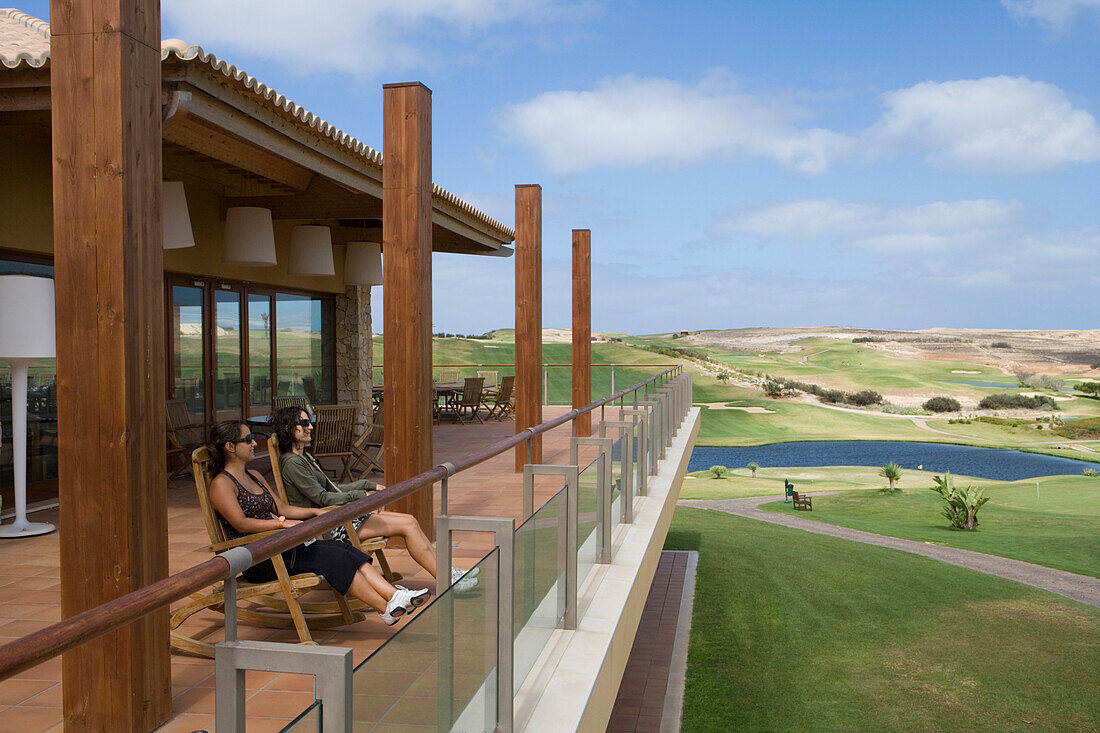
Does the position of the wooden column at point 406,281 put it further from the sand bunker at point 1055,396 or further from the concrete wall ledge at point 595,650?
the sand bunker at point 1055,396

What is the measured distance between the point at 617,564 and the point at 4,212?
17.5ft

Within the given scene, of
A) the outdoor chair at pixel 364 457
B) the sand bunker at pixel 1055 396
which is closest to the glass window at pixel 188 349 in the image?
the outdoor chair at pixel 364 457

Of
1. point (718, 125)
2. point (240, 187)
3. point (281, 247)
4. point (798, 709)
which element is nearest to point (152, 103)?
point (240, 187)

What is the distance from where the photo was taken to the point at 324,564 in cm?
378

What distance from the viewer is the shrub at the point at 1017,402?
6500 cm

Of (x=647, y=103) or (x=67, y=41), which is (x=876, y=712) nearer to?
(x=67, y=41)

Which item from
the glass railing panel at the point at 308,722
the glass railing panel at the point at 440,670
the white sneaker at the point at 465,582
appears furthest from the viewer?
the white sneaker at the point at 465,582

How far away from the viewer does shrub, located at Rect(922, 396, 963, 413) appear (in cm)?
6750

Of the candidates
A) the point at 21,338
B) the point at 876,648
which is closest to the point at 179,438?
the point at 21,338

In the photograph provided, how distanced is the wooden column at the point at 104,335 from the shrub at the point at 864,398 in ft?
230

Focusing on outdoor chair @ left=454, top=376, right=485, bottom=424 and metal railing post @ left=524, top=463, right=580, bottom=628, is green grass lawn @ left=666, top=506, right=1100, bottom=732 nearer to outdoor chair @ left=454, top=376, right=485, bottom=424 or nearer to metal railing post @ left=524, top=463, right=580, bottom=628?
Answer: outdoor chair @ left=454, top=376, right=485, bottom=424

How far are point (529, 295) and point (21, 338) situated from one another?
14.8 ft

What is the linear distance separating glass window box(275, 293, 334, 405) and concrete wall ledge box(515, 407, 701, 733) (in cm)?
680

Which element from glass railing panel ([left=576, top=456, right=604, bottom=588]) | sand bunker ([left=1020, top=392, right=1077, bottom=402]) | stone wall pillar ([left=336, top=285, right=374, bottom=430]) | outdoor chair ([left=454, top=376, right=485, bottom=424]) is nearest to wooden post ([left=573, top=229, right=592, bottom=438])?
outdoor chair ([left=454, top=376, right=485, bottom=424])
